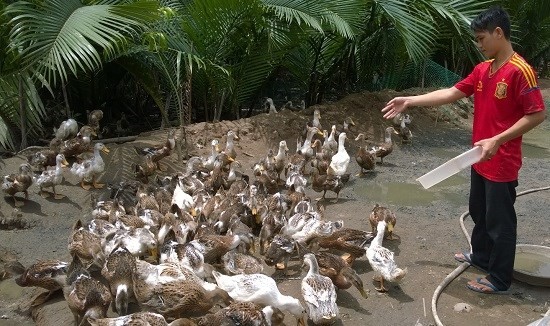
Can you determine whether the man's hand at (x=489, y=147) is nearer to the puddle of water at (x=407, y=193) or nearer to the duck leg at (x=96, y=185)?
the puddle of water at (x=407, y=193)

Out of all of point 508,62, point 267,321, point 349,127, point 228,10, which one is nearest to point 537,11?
point 349,127

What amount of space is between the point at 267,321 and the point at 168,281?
100cm

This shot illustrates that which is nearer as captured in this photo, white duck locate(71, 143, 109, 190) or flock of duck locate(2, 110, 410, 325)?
flock of duck locate(2, 110, 410, 325)

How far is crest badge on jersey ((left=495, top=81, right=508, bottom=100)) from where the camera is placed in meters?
5.20

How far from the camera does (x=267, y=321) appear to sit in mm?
5012

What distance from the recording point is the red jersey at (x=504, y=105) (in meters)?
5.10

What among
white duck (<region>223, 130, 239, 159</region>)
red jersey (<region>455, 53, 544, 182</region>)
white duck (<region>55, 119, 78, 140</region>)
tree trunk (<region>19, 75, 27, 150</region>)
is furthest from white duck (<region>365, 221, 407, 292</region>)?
white duck (<region>55, 119, 78, 140</region>)

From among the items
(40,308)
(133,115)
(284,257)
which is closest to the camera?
(40,308)

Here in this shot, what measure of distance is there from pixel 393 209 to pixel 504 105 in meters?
3.47

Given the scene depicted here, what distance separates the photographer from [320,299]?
17.4ft

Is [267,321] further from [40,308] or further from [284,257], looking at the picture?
[40,308]

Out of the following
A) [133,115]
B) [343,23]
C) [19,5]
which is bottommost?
[133,115]

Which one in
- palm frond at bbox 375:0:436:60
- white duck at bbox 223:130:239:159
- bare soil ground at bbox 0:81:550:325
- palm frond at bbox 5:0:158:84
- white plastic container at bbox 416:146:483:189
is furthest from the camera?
palm frond at bbox 375:0:436:60

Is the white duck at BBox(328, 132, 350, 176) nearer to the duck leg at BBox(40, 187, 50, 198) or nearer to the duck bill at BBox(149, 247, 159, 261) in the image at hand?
the duck bill at BBox(149, 247, 159, 261)
